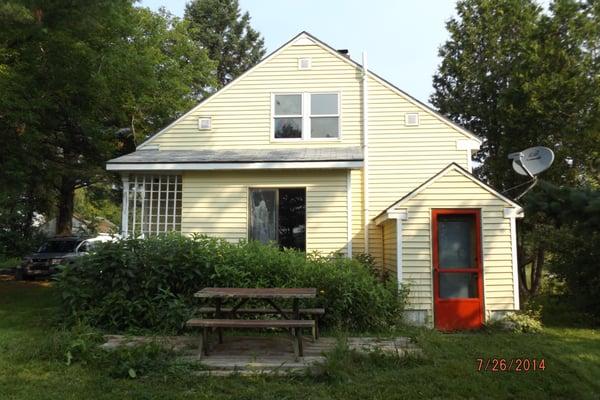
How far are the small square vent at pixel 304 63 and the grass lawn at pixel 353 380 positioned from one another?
27.2ft

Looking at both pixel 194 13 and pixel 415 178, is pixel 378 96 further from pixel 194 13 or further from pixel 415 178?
pixel 194 13

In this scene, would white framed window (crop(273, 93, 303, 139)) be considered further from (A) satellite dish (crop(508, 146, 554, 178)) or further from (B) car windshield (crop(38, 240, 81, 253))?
(B) car windshield (crop(38, 240, 81, 253))

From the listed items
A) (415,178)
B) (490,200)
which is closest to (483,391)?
(490,200)

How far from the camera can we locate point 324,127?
12.8 metres

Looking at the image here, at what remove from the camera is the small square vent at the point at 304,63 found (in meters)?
12.9

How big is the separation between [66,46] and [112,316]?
916 cm

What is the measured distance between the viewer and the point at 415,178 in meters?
12.3

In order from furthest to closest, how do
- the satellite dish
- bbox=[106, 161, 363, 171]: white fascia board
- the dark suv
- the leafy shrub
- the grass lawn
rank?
the dark suv, bbox=[106, 161, 363, 171]: white fascia board, the satellite dish, the leafy shrub, the grass lawn

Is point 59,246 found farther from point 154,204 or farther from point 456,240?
point 456,240

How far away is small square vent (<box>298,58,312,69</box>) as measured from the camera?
42.2ft

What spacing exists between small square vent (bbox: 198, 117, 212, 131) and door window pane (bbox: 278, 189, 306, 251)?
9.23 feet

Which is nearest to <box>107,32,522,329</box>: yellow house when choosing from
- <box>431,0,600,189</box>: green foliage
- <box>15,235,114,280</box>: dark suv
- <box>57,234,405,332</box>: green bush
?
<box>57,234,405,332</box>: green bush

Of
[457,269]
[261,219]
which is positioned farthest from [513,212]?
[261,219]
